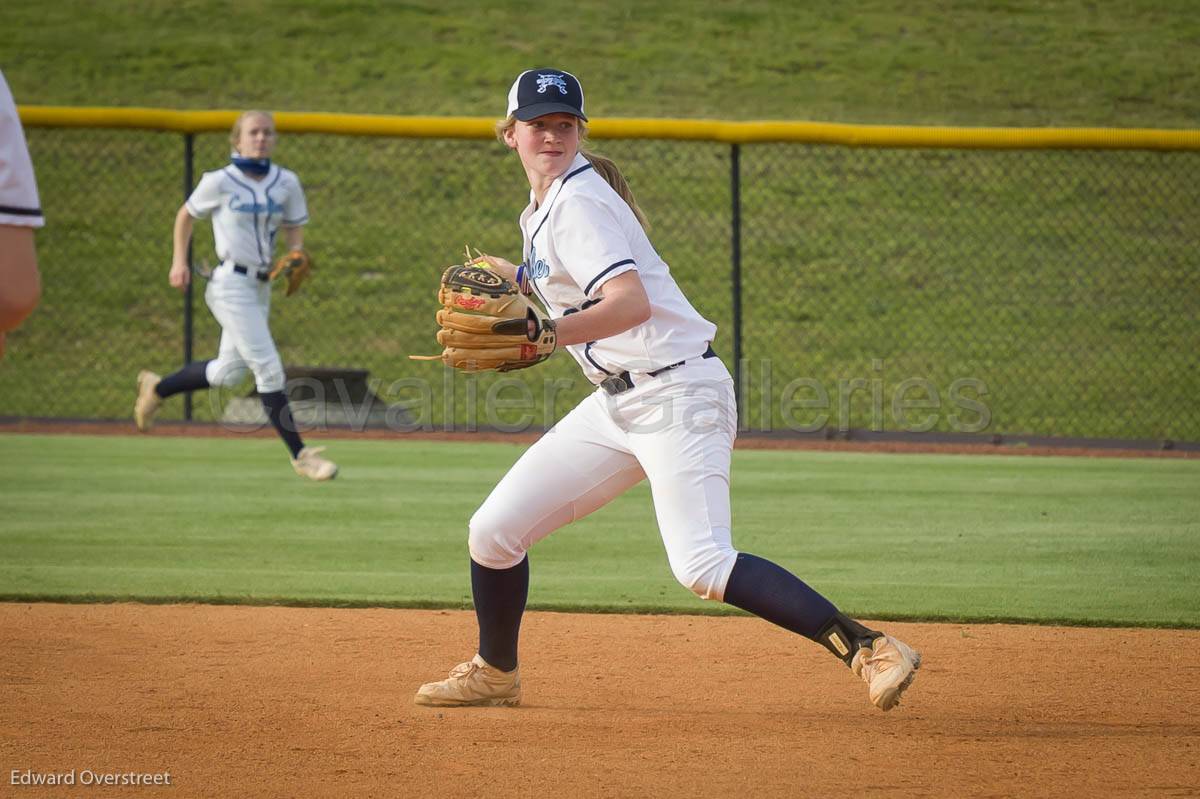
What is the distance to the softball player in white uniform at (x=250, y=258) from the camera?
28.4 feet

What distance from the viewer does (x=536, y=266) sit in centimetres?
388

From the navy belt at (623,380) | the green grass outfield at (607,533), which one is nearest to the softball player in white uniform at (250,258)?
the green grass outfield at (607,533)

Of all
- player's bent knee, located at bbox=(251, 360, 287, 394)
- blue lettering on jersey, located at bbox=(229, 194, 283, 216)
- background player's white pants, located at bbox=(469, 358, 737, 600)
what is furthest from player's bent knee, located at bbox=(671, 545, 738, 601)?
blue lettering on jersey, located at bbox=(229, 194, 283, 216)

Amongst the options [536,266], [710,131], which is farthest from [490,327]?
[710,131]

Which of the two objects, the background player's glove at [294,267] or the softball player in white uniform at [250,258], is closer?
the softball player in white uniform at [250,258]

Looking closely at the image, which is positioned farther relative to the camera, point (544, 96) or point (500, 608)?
point (500, 608)

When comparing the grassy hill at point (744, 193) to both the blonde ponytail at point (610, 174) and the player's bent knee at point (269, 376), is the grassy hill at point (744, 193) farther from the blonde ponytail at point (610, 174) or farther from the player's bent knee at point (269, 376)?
the blonde ponytail at point (610, 174)

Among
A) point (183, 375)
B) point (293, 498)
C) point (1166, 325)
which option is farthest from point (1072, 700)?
point (1166, 325)

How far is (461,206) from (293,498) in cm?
1027

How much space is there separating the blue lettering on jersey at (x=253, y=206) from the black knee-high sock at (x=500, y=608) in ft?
17.4

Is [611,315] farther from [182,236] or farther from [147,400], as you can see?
[147,400]

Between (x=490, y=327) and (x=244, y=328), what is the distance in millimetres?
5545

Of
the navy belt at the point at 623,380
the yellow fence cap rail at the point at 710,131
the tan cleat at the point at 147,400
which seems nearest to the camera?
the navy belt at the point at 623,380

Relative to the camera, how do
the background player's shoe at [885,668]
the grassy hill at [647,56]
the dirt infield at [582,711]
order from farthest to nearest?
the grassy hill at [647,56] < the background player's shoe at [885,668] < the dirt infield at [582,711]
